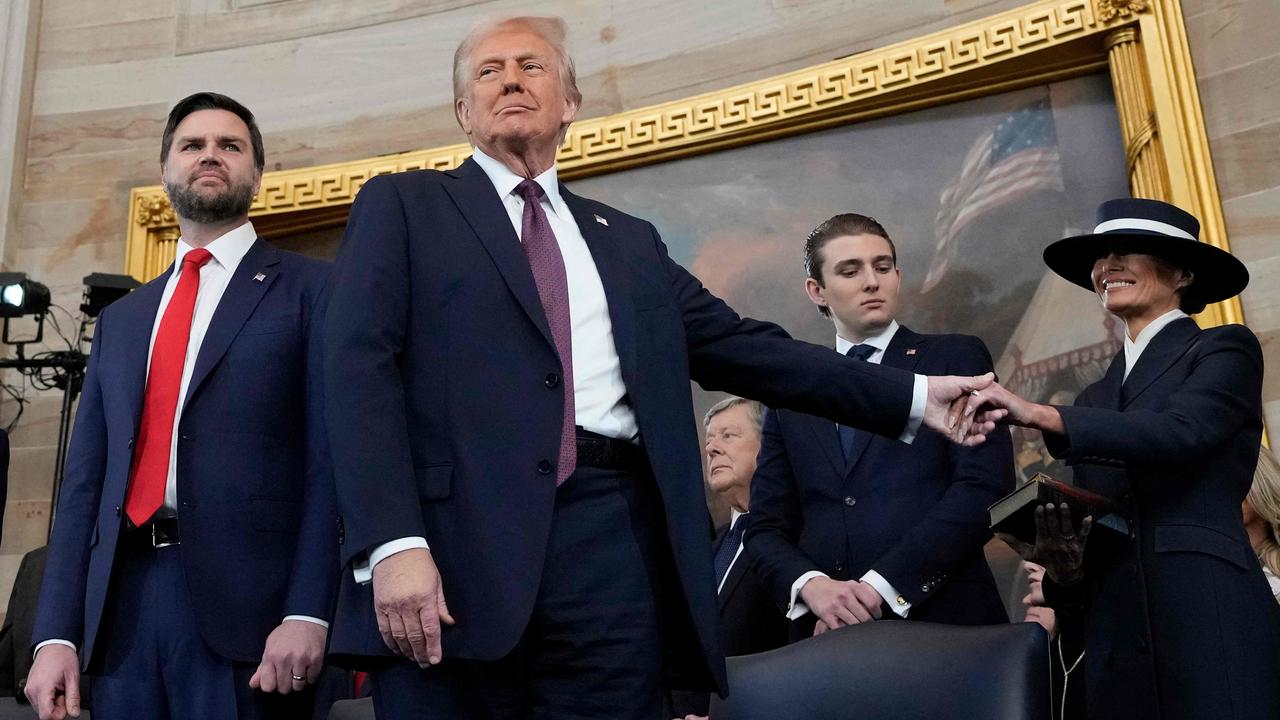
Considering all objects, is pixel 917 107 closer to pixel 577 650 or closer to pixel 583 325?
pixel 583 325

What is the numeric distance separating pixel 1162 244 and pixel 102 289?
3.71 meters

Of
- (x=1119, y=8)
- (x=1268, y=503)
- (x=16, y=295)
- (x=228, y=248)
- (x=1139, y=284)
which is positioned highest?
(x=1119, y=8)

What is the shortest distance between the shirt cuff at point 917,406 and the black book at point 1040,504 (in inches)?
10.5

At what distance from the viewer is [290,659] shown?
239 centimetres

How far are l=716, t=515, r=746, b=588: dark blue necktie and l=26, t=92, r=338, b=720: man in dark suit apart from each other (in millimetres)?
1637

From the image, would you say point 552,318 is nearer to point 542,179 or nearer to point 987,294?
point 542,179

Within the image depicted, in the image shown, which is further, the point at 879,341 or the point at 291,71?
the point at 291,71

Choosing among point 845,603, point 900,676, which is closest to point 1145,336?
point 845,603

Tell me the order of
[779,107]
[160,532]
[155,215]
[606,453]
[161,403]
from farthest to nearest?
[155,215] → [779,107] → [161,403] → [160,532] → [606,453]

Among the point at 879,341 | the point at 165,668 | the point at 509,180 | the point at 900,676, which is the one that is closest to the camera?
Answer: the point at 900,676

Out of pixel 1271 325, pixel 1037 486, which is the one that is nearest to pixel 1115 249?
pixel 1037 486

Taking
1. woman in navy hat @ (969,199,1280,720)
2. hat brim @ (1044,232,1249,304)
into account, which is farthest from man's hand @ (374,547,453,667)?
hat brim @ (1044,232,1249,304)

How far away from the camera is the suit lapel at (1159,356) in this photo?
9.51 feet

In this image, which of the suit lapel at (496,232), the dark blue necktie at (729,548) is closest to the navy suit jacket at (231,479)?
the suit lapel at (496,232)
